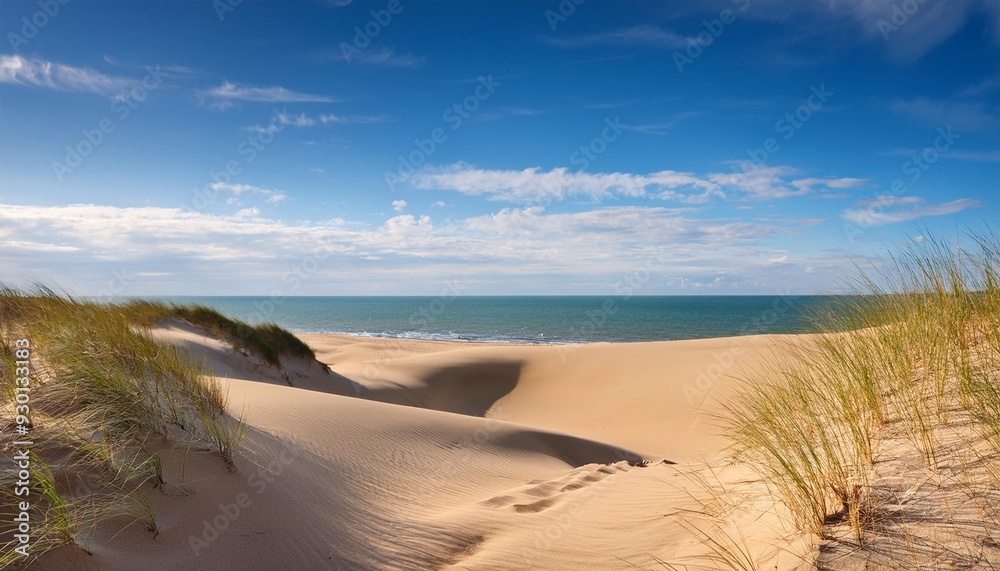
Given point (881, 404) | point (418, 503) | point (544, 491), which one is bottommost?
point (544, 491)

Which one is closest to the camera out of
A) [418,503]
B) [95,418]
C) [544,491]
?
[95,418]

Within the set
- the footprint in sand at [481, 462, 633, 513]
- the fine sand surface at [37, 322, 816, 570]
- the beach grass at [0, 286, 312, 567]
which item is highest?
the beach grass at [0, 286, 312, 567]

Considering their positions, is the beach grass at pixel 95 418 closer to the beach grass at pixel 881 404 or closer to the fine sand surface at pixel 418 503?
the fine sand surface at pixel 418 503

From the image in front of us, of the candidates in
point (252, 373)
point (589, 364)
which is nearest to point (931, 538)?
point (252, 373)

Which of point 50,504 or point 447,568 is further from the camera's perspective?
point 447,568

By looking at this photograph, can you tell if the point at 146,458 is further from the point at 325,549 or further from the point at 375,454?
the point at 375,454

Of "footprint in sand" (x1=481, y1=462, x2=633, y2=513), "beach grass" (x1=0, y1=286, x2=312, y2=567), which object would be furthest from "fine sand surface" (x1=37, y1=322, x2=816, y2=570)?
"beach grass" (x1=0, y1=286, x2=312, y2=567)

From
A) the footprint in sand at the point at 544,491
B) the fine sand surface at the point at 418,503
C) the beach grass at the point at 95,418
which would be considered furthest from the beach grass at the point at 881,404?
the beach grass at the point at 95,418

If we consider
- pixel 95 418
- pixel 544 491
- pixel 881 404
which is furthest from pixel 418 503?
pixel 881 404

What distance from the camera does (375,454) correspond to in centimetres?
579

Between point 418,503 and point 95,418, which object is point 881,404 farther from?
point 95,418

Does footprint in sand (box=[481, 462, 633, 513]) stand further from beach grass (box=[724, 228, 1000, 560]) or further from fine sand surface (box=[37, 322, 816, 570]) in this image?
beach grass (box=[724, 228, 1000, 560])

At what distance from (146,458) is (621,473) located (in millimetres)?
4968

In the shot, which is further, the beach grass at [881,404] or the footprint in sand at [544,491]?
the footprint in sand at [544,491]
